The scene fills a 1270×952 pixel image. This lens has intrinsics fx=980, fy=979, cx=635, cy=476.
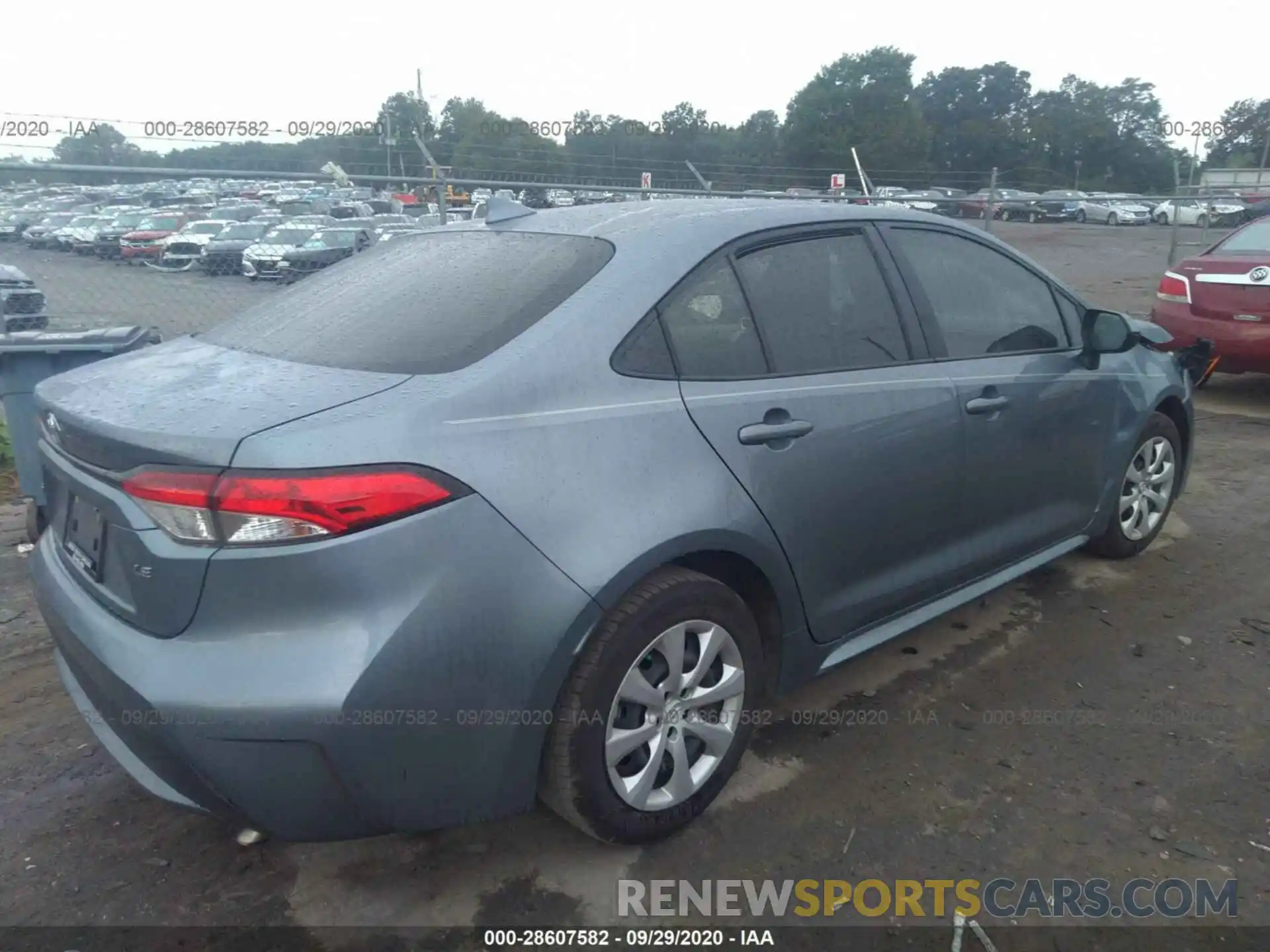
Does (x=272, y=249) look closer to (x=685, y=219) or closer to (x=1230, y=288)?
(x=685, y=219)

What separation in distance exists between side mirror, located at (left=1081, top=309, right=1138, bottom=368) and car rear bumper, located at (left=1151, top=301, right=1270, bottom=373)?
3.48m

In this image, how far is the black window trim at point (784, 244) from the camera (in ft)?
8.38

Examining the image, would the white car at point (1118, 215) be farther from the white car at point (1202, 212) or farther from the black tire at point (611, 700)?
the black tire at point (611, 700)

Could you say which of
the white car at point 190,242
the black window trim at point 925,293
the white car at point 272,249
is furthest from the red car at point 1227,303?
the white car at point 190,242

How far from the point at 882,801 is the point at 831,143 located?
3259 cm

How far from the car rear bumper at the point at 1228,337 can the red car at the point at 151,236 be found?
25.0 feet

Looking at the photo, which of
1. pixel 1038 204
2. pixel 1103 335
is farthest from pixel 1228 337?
pixel 1038 204

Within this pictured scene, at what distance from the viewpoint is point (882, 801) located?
279cm

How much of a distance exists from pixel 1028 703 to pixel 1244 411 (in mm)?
5570

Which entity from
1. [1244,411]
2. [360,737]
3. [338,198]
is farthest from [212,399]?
[1244,411]

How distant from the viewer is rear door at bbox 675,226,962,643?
262cm

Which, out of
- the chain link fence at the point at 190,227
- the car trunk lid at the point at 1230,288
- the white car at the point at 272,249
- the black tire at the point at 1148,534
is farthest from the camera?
the white car at the point at 272,249

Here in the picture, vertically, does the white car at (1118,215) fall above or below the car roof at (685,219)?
above

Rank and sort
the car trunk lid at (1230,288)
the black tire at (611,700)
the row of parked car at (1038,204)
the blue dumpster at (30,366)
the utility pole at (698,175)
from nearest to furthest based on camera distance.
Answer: the black tire at (611,700), the blue dumpster at (30,366), the car trunk lid at (1230,288), the utility pole at (698,175), the row of parked car at (1038,204)
